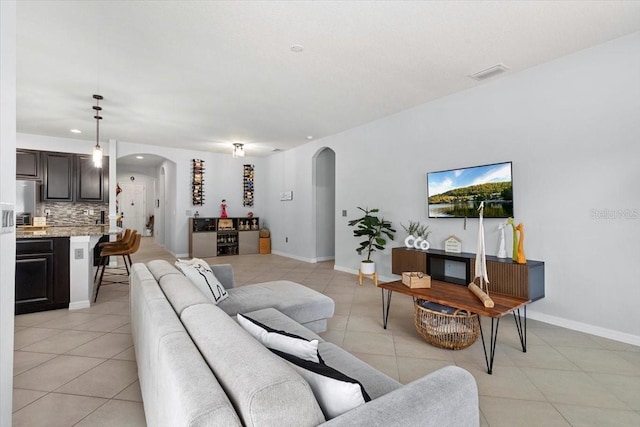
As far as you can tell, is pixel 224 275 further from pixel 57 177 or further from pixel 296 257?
pixel 57 177

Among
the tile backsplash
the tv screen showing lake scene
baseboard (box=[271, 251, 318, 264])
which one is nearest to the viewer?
the tv screen showing lake scene

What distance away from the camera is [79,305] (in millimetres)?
3660

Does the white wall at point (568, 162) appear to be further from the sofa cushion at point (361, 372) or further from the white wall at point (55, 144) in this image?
the white wall at point (55, 144)

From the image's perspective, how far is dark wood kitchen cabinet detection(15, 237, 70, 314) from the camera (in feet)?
11.1

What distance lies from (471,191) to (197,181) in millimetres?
6160

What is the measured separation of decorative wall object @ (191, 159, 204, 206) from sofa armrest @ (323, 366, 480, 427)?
24.6 ft

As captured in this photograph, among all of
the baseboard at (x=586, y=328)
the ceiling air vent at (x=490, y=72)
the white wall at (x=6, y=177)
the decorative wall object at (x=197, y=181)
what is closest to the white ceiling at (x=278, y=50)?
the ceiling air vent at (x=490, y=72)

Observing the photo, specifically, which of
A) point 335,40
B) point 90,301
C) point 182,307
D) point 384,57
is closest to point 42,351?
point 90,301

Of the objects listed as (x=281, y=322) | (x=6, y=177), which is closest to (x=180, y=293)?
(x=281, y=322)

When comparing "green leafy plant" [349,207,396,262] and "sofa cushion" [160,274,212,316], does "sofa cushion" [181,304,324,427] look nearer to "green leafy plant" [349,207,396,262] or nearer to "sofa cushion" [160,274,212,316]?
"sofa cushion" [160,274,212,316]

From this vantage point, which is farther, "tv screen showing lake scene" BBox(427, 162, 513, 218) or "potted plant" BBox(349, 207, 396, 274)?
"potted plant" BBox(349, 207, 396, 274)

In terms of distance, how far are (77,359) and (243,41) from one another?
9.58 ft

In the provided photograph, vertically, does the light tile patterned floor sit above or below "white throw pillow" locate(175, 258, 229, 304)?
below

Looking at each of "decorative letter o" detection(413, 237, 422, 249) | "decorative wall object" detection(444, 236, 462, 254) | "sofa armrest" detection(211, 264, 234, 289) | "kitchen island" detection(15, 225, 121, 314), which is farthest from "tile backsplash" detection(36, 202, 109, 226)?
"decorative wall object" detection(444, 236, 462, 254)
